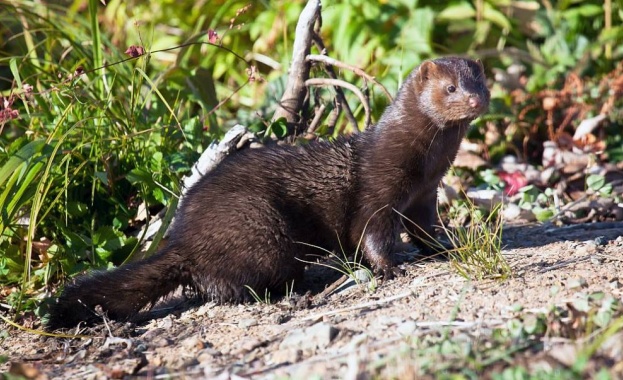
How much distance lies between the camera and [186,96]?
6.82 m

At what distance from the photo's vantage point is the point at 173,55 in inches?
369

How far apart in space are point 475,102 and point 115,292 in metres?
2.30

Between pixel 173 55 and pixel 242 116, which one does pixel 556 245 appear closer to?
pixel 242 116

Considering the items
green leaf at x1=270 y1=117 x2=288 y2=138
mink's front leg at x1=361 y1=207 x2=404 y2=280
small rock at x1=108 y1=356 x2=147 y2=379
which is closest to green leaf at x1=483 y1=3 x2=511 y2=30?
green leaf at x1=270 y1=117 x2=288 y2=138

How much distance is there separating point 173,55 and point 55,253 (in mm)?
4463

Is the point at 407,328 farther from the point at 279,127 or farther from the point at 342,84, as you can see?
the point at 279,127

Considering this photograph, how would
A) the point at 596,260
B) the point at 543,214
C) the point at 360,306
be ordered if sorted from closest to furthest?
the point at 360,306
the point at 596,260
the point at 543,214

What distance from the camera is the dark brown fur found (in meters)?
4.71

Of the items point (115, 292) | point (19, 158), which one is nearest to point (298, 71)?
point (19, 158)

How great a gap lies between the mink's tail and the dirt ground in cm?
11

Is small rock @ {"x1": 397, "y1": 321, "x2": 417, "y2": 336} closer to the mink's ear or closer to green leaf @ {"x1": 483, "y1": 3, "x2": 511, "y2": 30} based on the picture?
the mink's ear

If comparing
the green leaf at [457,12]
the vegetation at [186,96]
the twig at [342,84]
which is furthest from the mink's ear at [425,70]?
the green leaf at [457,12]

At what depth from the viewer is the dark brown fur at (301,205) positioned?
471 cm

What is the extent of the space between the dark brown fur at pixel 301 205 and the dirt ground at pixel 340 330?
184mm
